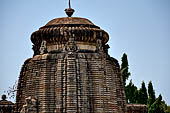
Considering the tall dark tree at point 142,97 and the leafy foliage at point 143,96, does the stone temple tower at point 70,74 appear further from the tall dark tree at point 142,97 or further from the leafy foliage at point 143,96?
the tall dark tree at point 142,97

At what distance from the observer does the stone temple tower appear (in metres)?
21.5

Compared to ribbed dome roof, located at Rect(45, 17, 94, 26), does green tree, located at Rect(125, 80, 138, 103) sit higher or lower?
lower

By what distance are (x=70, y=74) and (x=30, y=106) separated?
11.9 feet

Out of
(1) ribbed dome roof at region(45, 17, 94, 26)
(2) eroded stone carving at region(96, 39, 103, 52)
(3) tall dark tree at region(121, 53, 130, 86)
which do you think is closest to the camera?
(2) eroded stone carving at region(96, 39, 103, 52)

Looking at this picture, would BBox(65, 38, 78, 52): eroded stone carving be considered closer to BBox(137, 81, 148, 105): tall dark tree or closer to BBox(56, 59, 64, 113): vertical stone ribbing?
BBox(56, 59, 64, 113): vertical stone ribbing

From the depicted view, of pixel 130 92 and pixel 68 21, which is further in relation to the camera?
pixel 130 92

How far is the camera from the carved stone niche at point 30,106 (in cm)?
2134

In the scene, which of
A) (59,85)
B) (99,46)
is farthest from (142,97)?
(59,85)

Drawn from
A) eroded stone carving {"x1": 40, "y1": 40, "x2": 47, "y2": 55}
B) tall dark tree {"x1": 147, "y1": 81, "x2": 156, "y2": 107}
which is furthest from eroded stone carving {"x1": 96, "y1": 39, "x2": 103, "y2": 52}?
tall dark tree {"x1": 147, "y1": 81, "x2": 156, "y2": 107}

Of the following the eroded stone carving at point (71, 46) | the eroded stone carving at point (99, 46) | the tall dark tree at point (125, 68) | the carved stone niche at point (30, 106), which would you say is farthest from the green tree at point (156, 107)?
the carved stone niche at point (30, 106)

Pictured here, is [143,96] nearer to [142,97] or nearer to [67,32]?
[142,97]

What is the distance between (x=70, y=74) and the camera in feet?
71.2

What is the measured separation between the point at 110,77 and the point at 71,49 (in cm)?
370

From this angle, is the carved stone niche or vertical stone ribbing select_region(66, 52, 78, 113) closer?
vertical stone ribbing select_region(66, 52, 78, 113)
